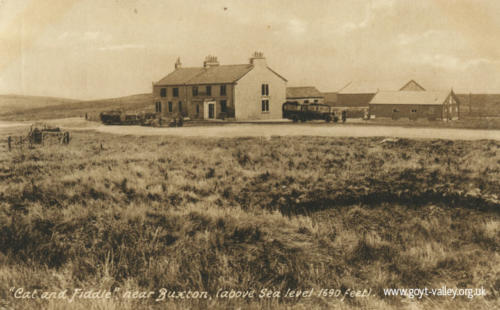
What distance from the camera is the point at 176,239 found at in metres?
3.99

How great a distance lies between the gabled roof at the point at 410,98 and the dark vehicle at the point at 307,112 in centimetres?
659

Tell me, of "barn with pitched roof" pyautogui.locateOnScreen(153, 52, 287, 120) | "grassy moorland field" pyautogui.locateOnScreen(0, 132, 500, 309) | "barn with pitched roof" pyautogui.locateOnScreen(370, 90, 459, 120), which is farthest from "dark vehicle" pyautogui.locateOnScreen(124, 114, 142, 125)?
"barn with pitched roof" pyautogui.locateOnScreen(370, 90, 459, 120)

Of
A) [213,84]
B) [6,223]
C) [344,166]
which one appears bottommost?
[6,223]

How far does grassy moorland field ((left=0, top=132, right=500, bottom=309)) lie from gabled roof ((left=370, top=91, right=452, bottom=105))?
18910mm

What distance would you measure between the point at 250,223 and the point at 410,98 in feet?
95.1

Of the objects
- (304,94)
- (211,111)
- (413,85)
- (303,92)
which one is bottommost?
(211,111)

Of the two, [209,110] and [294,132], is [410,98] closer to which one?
[209,110]

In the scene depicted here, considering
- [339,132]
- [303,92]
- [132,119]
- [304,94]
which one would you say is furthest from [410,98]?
[132,119]

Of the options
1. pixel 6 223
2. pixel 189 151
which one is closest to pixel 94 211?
pixel 6 223

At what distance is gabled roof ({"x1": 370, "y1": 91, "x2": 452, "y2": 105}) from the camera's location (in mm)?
24337

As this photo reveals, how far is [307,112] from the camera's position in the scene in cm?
2323

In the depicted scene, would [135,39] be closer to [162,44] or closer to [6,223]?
[162,44]

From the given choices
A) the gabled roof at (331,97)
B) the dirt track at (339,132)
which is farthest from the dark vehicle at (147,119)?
the gabled roof at (331,97)

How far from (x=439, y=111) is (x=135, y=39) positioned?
71.6 ft
